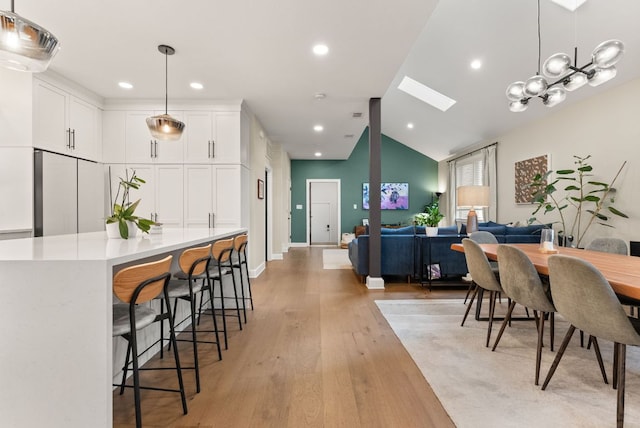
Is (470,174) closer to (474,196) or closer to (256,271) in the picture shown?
(474,196)

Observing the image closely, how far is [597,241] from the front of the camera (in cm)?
288

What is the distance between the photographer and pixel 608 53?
7.29ft

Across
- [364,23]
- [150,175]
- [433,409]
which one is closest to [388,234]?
[364,23]

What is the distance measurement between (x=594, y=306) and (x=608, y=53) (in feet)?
5.93

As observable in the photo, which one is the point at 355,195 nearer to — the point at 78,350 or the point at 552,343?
the point at 552,343

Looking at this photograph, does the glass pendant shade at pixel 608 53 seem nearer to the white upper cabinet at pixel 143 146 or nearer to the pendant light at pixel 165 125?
the pendant light at pixel 165 125

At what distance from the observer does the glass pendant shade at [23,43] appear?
1618mm

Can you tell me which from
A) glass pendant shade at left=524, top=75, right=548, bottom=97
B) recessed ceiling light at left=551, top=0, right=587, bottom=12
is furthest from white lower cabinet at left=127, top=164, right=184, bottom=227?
recessed ceiling light at left=551, top=0, right=587, bottom=12

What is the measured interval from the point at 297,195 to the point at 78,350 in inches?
344

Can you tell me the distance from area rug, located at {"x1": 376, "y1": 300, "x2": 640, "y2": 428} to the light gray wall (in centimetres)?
227

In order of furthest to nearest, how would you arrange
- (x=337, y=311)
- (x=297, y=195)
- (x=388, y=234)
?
1. (x=297, y=195)
2. (x=388, y=234)
3. (x=337, y=311)

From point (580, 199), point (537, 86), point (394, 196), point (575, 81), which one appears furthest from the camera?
point (394, 196)

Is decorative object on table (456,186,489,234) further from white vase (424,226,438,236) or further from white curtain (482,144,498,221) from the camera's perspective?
white curtain (482,144,498,221)

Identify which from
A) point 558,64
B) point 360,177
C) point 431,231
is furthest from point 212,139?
point 360,177
